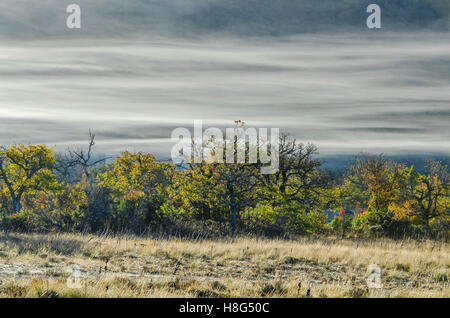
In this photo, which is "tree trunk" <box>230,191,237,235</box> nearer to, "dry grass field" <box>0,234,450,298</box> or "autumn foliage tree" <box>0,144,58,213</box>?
"dry grass field" <box>0,234,450,298</box>

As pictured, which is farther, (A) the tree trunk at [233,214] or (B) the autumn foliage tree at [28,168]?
(B) the autumn foliage tree at [28,168]

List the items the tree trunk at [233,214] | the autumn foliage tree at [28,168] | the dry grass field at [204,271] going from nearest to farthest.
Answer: the dry grass field at [204,271] → the tree trunk at [233,214] → the autumn foliage tree at [28,168]

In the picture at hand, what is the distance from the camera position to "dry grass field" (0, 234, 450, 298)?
9242mm

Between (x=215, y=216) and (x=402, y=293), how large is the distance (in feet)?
56.5

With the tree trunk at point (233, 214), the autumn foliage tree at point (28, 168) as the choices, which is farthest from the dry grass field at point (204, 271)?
the autumn foliage tree at point (28, 168)

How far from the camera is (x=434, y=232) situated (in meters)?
32.0

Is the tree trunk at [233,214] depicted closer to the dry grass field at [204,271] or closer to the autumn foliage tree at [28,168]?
the dry grass field at [204,271]

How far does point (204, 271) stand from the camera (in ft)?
41.8

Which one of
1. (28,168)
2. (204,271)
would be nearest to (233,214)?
(204,271)

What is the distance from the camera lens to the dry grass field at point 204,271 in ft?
30.3

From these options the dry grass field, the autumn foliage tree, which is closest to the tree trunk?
the dry grass field

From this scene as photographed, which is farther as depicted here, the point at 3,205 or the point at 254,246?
Answer: the point at 3,205
